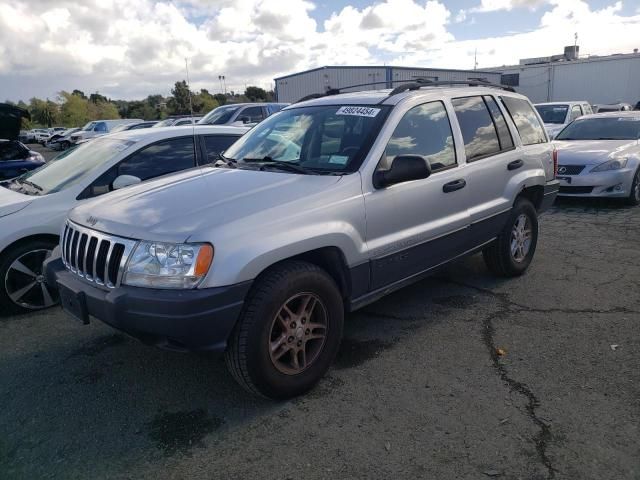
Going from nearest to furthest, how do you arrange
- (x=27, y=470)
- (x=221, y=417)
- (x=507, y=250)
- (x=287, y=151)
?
(x=27, y=470) < (x=221, y=417) < (x=287, y=151) < (x=507, y=250)

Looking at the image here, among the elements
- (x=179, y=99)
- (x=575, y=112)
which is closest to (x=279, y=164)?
(x=575, y=112)

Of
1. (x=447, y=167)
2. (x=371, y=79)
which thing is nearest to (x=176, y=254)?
(x=447, y=167)

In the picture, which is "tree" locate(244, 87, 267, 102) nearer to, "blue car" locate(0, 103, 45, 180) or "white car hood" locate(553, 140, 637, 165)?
"blue car" locate(0, 103, 45, 180)

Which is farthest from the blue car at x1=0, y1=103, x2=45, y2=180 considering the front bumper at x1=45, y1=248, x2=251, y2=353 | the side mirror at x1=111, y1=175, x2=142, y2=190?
the front bumper at x1=45, y1=248, x2=251, y2=353

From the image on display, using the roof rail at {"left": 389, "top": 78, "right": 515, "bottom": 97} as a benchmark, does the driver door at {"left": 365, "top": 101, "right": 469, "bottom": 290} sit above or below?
below

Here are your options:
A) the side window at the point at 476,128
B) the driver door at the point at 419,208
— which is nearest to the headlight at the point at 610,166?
the side window at the point at 476,128

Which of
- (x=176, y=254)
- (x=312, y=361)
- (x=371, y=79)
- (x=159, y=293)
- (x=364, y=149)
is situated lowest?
(x=312, y=361)

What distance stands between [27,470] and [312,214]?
201cm

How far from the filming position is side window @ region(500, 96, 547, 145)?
5.05 m

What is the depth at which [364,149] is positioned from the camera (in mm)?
3551

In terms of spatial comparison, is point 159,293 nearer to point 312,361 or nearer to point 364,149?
point 312,361

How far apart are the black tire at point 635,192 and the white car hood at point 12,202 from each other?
27.3 feet

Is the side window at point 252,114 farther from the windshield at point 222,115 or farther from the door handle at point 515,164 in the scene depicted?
the door handle at point 515,164

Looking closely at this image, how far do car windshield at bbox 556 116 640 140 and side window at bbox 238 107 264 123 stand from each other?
21.8 ft
